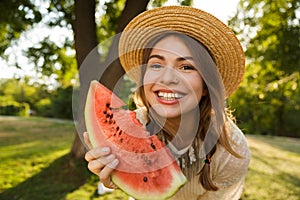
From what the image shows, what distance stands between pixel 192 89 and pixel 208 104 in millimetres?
331

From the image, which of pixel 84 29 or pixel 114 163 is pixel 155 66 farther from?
pixel 84 29

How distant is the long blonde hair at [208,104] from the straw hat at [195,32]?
5 centimetres

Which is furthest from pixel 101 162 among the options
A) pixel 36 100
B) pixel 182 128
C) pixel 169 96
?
pixel 36 100

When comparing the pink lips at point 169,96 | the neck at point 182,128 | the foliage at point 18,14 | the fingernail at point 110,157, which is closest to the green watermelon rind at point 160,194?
the fingernail at point 110,157

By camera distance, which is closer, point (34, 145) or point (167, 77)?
point (167, 77)

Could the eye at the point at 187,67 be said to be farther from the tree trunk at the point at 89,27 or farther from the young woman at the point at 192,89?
the tree trunk at the point at 89,27

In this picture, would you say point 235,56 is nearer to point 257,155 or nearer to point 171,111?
point 171,111

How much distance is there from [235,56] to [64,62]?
5777mm

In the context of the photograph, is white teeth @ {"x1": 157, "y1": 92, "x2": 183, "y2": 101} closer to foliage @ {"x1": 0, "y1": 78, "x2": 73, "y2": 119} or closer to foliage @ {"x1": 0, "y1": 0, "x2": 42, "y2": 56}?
foliage @ {"x1": 0, "y1": 0, "x2": 42, "y2": 56}

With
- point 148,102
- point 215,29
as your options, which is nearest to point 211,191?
point 148,102

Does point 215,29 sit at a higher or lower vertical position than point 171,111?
higher

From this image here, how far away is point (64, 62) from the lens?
7.46 meters

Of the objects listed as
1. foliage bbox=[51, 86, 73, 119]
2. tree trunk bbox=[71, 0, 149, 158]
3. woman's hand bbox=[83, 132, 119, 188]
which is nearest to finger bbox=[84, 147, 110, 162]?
woman's hand bbox=[83, 132, 119, 188]

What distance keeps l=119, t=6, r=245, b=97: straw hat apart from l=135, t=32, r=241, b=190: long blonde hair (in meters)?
0.05
